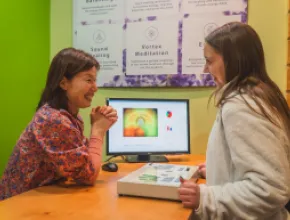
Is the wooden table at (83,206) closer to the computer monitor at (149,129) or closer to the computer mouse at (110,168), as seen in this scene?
the computer mouse at (110,168)

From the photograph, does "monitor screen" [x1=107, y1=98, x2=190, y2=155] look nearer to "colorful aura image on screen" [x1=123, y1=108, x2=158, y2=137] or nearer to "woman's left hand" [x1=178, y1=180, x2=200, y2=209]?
"colorful aura image on screen" [x1=123, y1=108, x2=158, y2=137]

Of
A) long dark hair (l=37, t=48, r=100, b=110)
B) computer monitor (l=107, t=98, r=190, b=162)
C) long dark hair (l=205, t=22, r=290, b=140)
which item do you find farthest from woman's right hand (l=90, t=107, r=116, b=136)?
long dark hair (l=205, t=22, r=290, b=140)

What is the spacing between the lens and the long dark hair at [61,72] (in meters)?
1.24

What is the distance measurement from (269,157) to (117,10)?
5.32 feet

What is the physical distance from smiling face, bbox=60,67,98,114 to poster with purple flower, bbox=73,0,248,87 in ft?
2.54

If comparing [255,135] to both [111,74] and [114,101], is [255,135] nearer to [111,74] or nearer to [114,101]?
[114,101]

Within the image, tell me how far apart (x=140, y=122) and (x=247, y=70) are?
37.2 inches

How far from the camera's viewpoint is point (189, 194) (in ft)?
2.91

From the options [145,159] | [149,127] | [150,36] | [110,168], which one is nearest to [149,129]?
[149,127]

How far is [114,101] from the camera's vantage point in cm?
176

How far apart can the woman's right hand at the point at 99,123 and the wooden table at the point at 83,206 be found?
25 centimetres

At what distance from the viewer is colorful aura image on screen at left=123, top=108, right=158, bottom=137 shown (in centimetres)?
178

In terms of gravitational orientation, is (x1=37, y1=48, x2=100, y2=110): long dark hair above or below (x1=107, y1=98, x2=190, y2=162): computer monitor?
above

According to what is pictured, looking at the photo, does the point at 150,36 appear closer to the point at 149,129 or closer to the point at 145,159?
the point at 149,129
